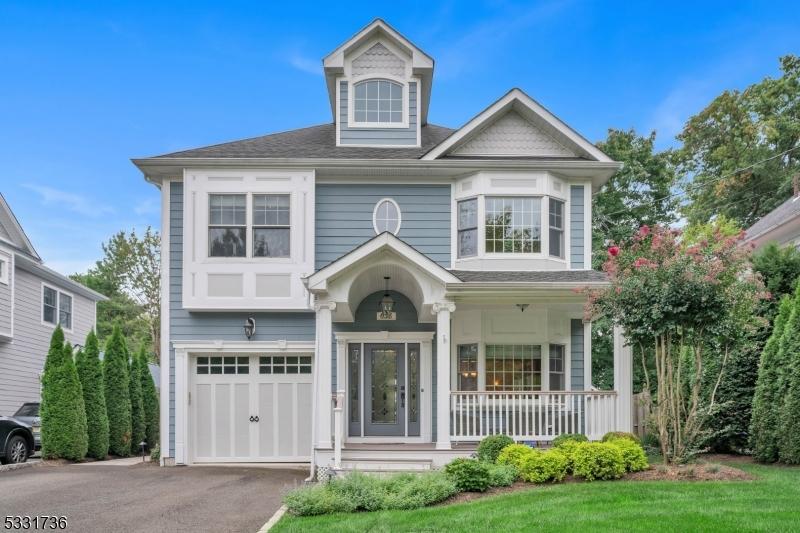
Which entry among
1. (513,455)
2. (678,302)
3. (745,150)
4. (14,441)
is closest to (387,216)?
(513,455)

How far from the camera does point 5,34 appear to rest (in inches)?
706

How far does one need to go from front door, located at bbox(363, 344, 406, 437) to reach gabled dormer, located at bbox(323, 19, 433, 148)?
4.29m

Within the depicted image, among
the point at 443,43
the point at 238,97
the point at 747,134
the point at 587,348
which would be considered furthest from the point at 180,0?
the point at 747,134

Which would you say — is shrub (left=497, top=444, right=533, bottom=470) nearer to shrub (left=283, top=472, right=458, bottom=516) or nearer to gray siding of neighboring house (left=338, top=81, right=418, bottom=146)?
shrub (left=283, top=472, right=458, bottom=516)

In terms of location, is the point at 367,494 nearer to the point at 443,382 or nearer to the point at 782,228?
the point at 443,382

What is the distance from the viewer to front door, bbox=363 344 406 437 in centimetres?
1316

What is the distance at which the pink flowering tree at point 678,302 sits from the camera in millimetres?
9281

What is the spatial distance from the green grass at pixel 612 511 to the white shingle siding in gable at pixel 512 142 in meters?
7.22

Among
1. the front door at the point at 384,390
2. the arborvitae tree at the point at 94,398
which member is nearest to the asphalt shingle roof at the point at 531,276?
the front door at the point at 384,390

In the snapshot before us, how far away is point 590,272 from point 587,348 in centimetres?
153

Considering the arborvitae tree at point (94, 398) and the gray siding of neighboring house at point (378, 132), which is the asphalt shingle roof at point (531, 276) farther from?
the arborvitae tree at point (94, 398)

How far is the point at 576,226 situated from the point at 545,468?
6108 millimetres

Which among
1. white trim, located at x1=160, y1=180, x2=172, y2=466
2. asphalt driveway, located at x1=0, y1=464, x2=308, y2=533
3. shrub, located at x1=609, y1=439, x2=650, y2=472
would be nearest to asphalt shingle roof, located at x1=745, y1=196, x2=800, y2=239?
shrub, located at x1=609, y1=439, x2=650, y2=472

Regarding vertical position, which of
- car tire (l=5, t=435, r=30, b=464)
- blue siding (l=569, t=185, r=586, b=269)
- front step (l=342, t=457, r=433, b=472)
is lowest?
car tire (l=5, t=435, r=30, b=464)
